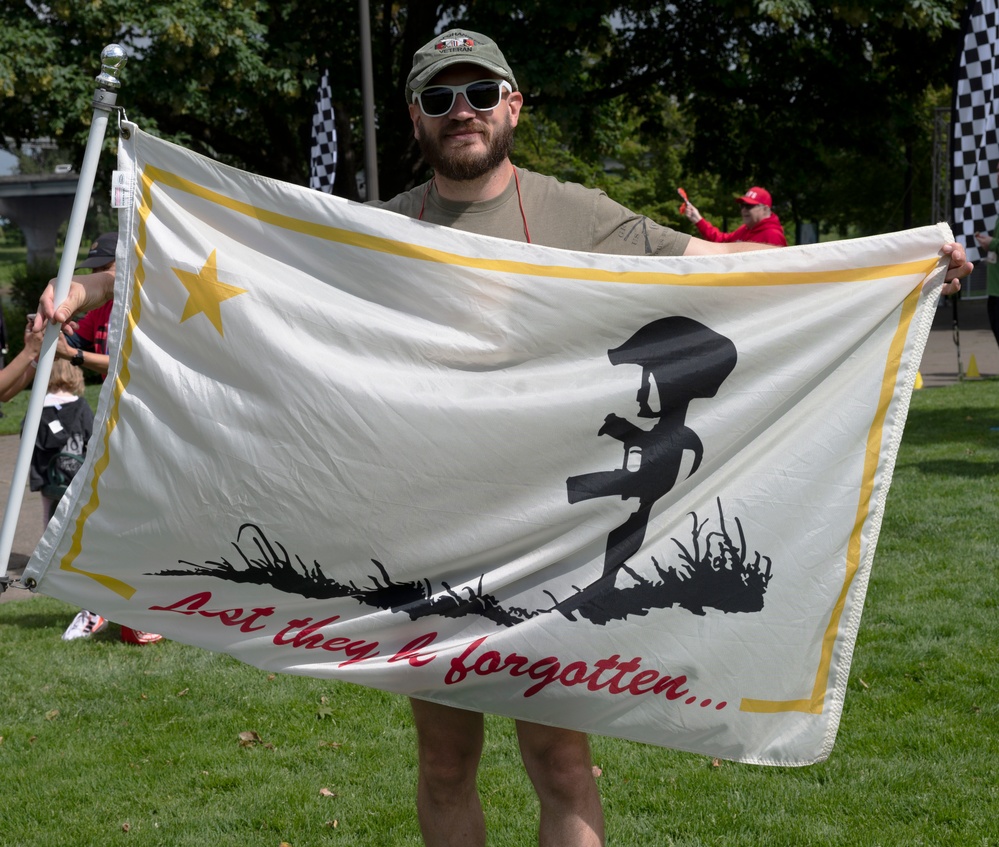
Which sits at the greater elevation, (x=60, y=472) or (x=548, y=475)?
(x=548, y=475)

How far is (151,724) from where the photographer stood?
4883mm

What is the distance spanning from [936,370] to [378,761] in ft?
43.3

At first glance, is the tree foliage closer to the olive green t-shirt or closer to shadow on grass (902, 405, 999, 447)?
shadow on grass (902, 405, 999, 447)

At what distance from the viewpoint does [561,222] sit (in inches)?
122

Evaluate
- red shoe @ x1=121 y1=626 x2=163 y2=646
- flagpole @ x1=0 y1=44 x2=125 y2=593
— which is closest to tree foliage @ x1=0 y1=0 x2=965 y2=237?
red shoe @ x1=121 y1=626 x2=163 y2=646

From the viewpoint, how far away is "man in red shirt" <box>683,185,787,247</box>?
33.4 ft

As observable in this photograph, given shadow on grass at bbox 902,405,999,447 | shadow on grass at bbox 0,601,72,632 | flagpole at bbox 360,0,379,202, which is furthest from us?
flagpole at bbox 360,0,379,202

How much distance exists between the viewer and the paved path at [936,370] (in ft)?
26.5

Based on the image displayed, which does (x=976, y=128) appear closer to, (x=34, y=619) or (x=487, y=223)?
(x=34, y=619)

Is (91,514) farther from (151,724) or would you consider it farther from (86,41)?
(86,41)

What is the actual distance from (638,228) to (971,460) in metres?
6.89

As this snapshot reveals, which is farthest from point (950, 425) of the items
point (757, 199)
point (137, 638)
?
point (137, 638)

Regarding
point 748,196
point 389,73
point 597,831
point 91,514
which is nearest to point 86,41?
point 389,73

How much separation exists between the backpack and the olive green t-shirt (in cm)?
420
